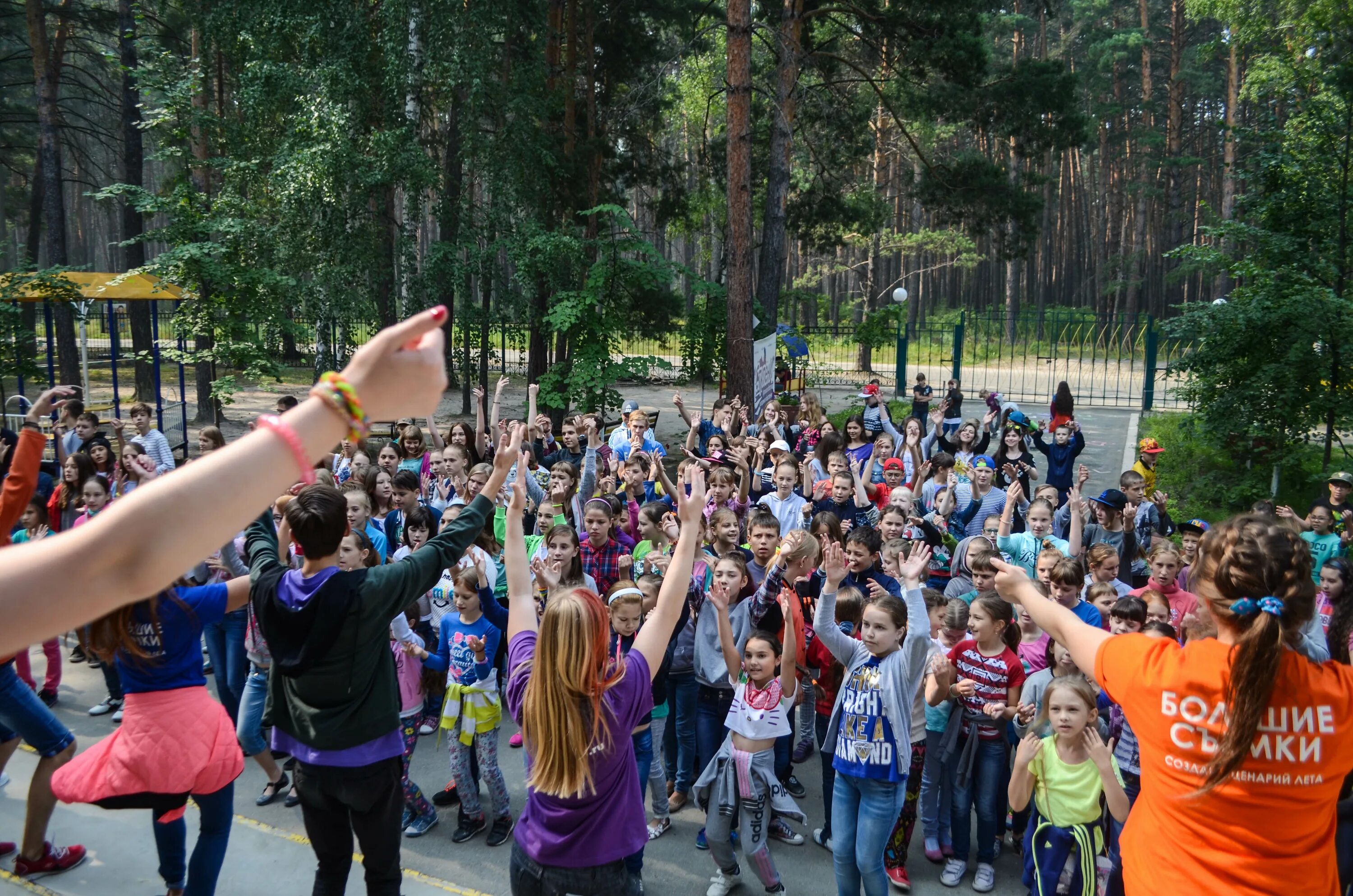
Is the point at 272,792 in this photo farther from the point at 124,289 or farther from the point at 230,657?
the point at 124,289

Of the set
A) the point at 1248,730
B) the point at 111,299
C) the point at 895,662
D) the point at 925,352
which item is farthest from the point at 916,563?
the point at 925,352

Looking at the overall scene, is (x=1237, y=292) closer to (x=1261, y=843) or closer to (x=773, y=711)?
(x=773, y=711)

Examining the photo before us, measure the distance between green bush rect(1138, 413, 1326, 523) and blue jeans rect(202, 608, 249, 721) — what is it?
33.6 ft

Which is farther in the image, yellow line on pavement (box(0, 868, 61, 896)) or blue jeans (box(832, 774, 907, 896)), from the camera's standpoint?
yellow line on pavement (box(0, 868, 61, 896))

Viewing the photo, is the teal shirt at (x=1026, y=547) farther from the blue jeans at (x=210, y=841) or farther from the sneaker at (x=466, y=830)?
the blue jeans at (x=210, y=841)

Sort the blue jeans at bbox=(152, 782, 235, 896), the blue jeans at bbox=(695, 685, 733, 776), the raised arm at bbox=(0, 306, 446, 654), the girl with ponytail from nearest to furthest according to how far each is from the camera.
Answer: the raised arm at bbox=(0, 306, 446, 654) → the girl with ponytail → the blue jeans at bbox=(152, 782, 235, 896) → the blue jeans at bbox=(695, 685, 733, 776)

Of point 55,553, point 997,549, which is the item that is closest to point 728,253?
point 997,549

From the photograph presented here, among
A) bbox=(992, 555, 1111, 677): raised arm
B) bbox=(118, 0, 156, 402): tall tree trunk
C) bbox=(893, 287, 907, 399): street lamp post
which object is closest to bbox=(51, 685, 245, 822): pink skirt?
bbox=(992, 555, 1111, 677): raised arm

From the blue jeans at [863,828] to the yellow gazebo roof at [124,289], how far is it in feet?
41.2

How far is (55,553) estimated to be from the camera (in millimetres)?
1008

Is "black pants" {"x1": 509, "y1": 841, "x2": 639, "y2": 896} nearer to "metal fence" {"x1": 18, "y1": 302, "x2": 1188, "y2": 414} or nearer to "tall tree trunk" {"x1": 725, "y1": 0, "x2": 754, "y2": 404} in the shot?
"tall tree trunk" {"x1": 725, "y1": 0, "x2": 754, "y2": 404}

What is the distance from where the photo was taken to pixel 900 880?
5039 millimetres

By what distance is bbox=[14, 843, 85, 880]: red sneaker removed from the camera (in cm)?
493

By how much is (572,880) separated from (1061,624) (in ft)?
5.48
